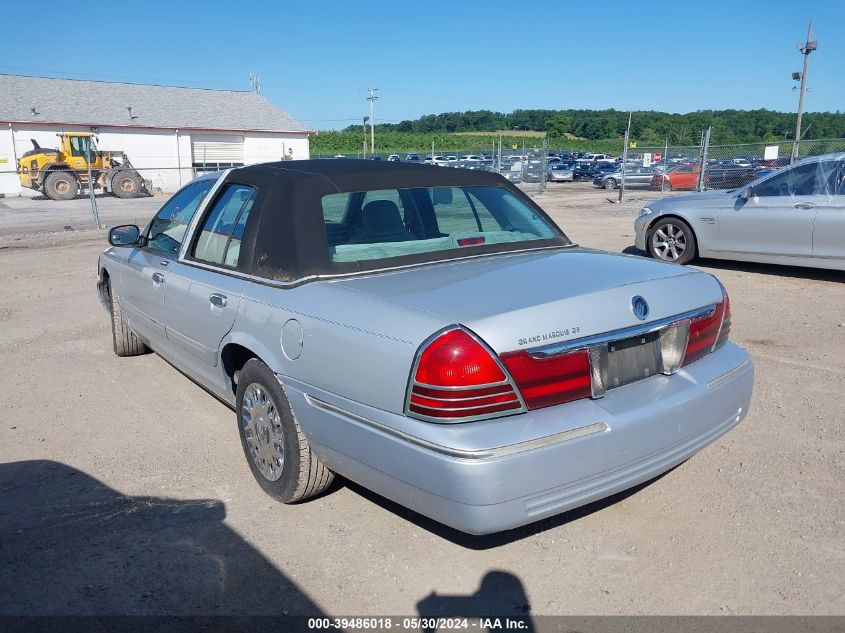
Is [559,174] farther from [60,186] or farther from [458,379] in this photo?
[458,379]

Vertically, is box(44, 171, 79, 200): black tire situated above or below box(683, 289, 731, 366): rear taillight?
below

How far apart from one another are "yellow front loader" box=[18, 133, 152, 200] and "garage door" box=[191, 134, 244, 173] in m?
10.6

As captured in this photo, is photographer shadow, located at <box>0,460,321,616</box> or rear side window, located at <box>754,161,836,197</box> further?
rear side window, located at <box>754,161,836,197</box>

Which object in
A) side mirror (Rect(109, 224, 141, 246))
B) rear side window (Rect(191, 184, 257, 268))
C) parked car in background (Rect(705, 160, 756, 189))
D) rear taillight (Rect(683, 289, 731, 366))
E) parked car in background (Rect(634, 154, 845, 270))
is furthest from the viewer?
parked car in background (Rect(705, 160, 756, 189))

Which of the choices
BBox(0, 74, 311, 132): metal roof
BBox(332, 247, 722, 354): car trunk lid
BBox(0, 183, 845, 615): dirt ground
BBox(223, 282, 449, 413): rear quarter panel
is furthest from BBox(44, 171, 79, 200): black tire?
BBox(332, 247, 722, 354): car trunk lid

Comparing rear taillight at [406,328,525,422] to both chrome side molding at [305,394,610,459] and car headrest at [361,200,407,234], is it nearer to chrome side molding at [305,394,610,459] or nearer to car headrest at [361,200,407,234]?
chrome side molding at [305,394,610,459]

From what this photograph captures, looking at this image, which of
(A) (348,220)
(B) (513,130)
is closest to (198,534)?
(A) (348,220)

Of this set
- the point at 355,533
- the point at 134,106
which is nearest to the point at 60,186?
the point at 134,106

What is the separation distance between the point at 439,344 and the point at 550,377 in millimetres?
450

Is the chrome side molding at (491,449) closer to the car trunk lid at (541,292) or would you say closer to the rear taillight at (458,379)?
the rear taillight at (458,379)

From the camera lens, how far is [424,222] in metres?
4.08

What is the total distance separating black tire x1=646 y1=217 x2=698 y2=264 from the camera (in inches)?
388

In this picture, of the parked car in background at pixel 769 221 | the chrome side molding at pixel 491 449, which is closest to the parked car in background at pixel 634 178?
the parked car in background at pixel 769 221

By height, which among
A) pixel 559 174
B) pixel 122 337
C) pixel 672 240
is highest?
pixel 559 174
